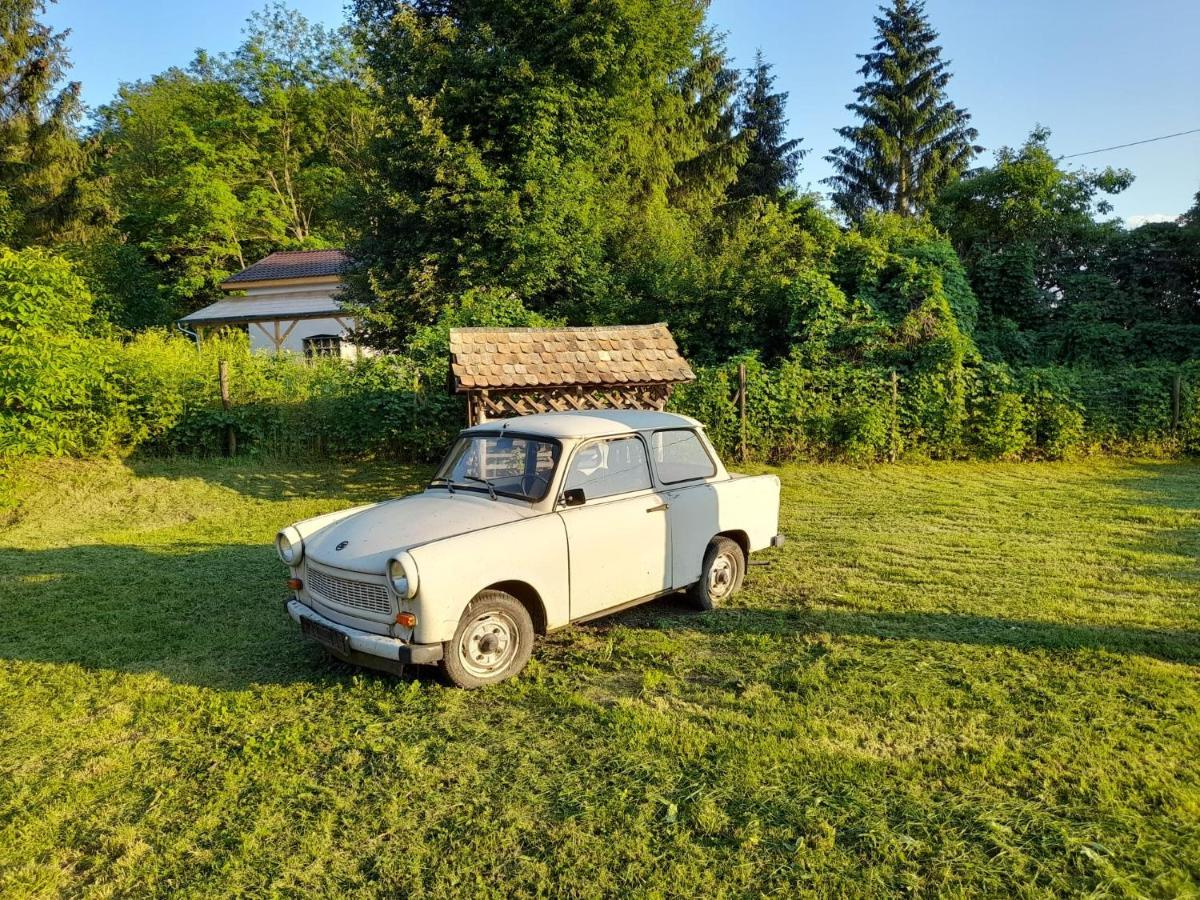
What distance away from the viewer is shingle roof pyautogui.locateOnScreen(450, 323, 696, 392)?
9359 millimetres

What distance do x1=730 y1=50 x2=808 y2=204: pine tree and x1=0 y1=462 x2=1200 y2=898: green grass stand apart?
2619 centimetres

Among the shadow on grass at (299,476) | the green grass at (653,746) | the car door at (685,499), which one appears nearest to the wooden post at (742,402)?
the shadow on grass at (299,476)

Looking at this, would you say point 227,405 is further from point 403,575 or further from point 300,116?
point 300,116

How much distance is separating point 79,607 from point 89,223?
2361cm

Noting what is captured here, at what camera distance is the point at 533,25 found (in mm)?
16469

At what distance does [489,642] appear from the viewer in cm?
453

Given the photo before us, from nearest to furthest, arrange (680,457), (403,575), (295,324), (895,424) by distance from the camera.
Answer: (403,575) < (680,457) < (895,424) < (295,324)

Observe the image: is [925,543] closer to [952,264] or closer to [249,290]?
[952,264]

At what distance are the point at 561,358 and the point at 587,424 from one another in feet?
15.5

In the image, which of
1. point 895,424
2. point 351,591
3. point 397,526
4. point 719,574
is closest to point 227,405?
point 397,526

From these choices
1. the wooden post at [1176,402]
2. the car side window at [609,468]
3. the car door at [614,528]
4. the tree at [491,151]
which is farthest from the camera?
the tree at [491,151]

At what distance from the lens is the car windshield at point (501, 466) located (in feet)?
16.5

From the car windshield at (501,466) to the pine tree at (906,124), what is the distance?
91.0 feet

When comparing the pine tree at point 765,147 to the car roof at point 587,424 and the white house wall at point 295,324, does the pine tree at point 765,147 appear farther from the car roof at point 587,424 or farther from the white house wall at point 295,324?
the car roof at point 587,424
